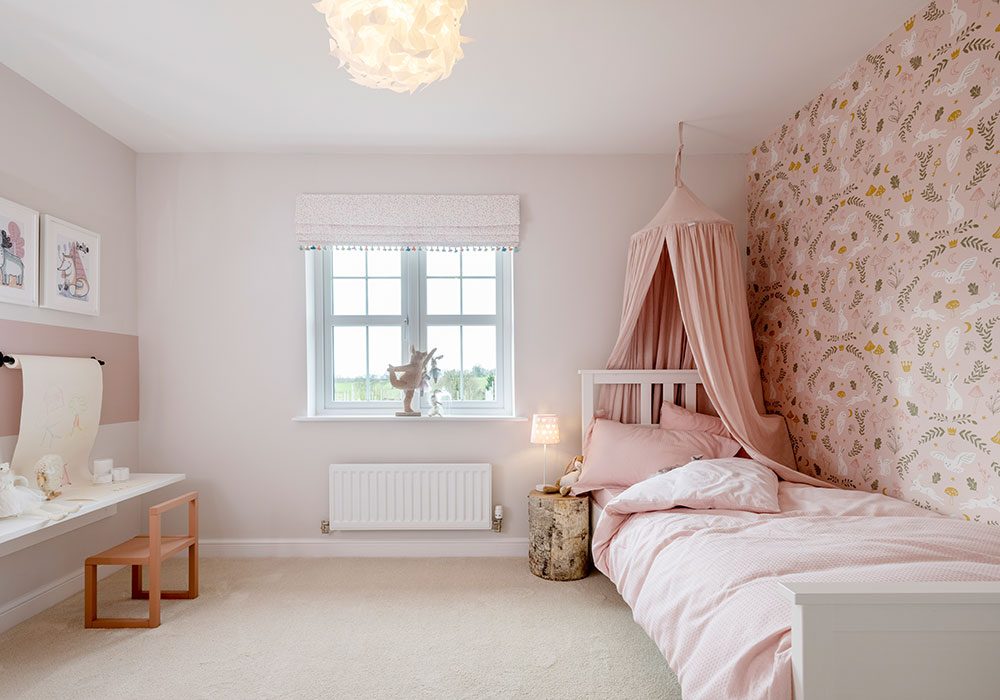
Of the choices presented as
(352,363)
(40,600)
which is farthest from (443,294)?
(40,600)

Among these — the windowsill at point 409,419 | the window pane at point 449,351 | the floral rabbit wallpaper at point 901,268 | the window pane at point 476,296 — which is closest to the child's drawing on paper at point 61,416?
the windowsill at point 409,419

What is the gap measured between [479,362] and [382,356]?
2.20 ft

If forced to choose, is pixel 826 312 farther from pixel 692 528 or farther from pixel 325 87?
pixel 325 87

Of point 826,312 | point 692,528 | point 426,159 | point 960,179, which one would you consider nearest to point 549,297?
point 426,159

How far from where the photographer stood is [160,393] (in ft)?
12.8

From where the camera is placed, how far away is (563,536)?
3391 mm

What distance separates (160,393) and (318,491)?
1.21 m

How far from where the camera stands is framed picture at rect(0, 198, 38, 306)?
9.13 ft

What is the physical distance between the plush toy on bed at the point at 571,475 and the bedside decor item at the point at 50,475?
254cm

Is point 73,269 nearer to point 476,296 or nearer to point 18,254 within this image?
point 18,254

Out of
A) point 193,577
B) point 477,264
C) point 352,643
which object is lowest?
point 352,643

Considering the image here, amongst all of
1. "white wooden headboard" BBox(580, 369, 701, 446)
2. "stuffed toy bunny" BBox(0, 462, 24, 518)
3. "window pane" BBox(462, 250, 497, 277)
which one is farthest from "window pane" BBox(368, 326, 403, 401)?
"stuffed toy bunny" BBox(0, 462, 24, 518)

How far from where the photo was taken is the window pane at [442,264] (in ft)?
13.6

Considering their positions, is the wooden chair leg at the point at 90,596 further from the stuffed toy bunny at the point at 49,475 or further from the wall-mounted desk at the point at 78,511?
the stuffed toy bunny at the point at 49,475
